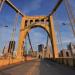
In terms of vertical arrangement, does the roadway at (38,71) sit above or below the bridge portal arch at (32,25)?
below

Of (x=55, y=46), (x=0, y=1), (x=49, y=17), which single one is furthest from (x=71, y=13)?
(x=49, y=17)

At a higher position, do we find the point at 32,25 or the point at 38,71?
the point at 32,25

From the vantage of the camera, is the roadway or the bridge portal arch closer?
the roadway

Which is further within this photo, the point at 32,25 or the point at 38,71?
the point at 32,25

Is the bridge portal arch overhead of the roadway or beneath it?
overhead

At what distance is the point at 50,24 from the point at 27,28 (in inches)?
344

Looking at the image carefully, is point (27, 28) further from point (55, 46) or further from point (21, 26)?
point (55, 46)

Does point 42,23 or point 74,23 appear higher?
point 42,23

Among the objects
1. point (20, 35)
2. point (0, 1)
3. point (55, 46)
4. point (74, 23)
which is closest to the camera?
point (74, 23)

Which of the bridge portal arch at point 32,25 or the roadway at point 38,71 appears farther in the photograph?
the bridge portal arch at point 32,25

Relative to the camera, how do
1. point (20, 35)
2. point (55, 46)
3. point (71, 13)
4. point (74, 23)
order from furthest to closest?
point (20, 35), point (55, 46), point (71, 13), point (74, 23)

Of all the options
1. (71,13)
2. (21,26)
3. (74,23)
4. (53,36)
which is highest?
(21,26)

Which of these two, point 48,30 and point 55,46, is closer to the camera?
point 55,46

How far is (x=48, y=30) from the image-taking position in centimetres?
6781
